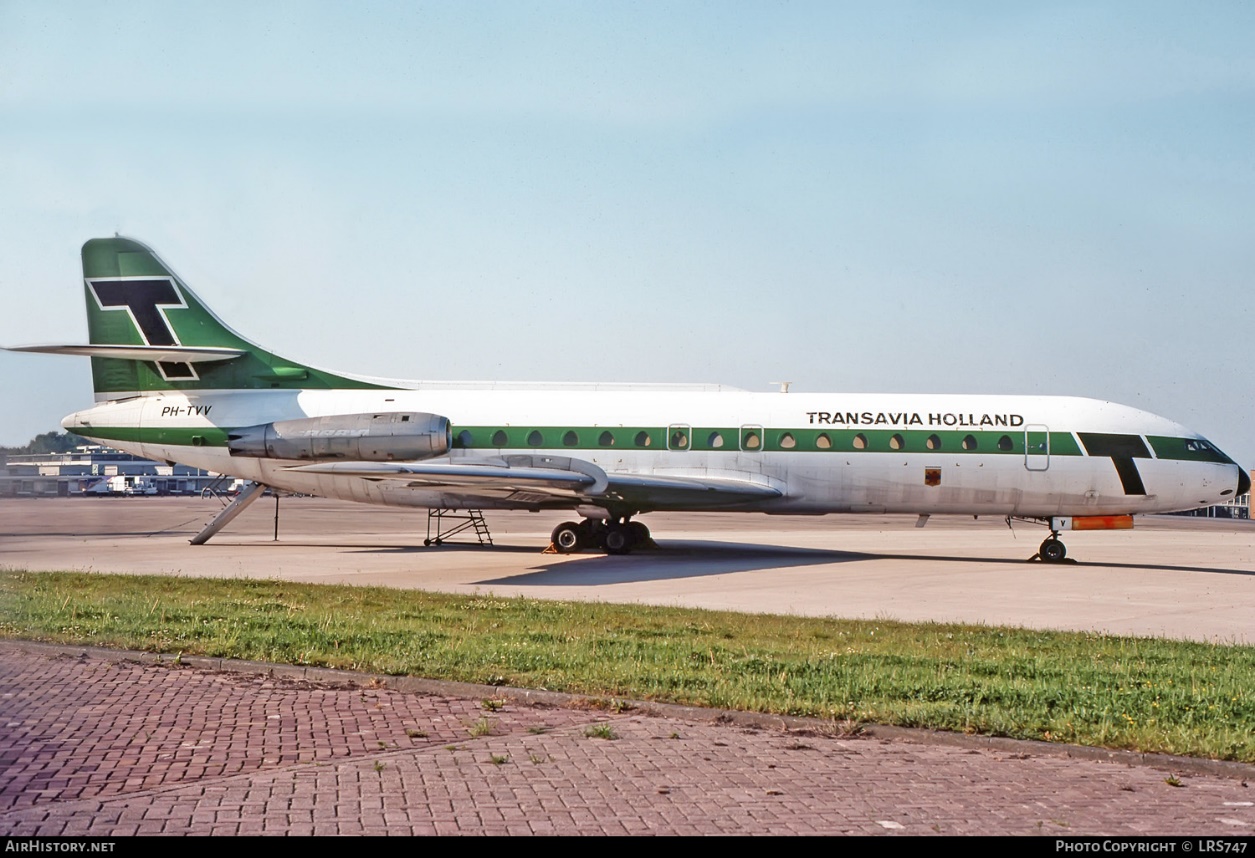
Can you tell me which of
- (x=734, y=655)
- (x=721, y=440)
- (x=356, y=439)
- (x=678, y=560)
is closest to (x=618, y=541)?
(x=678, y=560)

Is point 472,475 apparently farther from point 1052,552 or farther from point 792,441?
point 1052,552

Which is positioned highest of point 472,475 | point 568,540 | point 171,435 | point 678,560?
point 171,435

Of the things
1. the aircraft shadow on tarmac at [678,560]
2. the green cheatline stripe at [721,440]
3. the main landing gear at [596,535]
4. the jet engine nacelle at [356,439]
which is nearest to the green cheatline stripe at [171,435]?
the green cheatline stripe at [721,440]

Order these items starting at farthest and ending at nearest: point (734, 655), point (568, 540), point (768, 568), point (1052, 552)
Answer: point (568, 540), point (1052, 552), point (768, 568), point (734, 655)

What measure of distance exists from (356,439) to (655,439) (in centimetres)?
714

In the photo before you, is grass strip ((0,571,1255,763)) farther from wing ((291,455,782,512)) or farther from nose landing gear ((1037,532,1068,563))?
nose landing gear ((1037,532,1068,563))

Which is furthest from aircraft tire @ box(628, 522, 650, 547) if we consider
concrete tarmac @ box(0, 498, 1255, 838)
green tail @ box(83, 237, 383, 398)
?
concrete tarmac @ box(0, 498, 1255, 838)

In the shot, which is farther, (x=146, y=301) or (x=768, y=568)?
A: (x=146, y=301)

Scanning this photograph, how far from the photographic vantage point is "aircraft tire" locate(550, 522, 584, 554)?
28.2 m

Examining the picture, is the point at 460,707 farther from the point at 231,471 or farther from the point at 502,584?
the point at 231,471

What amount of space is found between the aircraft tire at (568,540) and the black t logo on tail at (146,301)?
9823 mm

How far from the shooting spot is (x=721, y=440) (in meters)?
27.6

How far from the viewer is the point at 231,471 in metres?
28.6

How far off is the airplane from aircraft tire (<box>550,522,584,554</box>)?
33 mm
